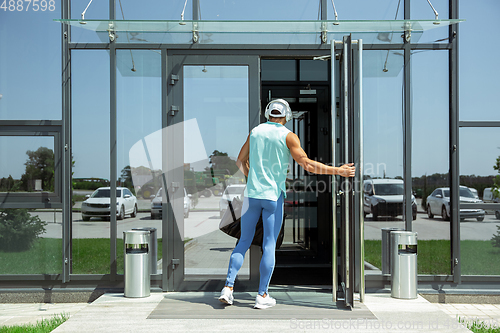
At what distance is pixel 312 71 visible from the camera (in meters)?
6.18

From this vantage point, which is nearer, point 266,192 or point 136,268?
point 266,192

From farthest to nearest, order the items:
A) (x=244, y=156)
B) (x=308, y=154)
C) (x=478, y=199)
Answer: (x=308, y=154) < (x=478, y=199) < (x=244, y=156)

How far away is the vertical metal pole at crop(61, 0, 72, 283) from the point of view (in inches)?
180

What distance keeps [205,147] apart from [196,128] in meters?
0.21

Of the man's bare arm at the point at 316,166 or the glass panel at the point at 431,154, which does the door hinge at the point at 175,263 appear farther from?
the glass panel at the point at 431,154

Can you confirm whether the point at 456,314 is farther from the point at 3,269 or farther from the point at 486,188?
the point at 3,269

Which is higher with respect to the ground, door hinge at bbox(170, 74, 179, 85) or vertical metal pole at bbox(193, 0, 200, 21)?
vertical metal pole at bbox(193, 0, 200, 21)

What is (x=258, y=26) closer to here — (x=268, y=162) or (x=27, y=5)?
(x=268, y=162)

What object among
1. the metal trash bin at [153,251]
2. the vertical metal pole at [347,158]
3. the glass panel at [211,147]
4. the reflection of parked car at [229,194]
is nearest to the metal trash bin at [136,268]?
the metal trash bin at [153,251]

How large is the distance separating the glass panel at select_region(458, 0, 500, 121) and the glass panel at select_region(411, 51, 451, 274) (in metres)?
0.21

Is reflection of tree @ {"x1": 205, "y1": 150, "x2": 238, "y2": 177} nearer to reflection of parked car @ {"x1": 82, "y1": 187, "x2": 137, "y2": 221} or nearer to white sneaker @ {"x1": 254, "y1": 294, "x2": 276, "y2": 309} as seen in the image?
reflection of parked car @ {"x1": 82, "y1": 187, "x2": 137, "y2": 221}

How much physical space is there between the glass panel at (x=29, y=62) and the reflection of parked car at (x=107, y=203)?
3.04 ft

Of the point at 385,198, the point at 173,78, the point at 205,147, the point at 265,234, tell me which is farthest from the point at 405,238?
the point at 173,78

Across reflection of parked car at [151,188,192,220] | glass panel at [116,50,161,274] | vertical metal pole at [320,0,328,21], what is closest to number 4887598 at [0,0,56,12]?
glass panel at [116,50,161,274]
